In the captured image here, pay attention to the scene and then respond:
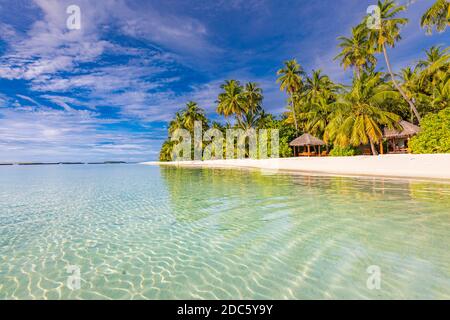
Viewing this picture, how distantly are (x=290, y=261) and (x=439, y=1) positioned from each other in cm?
2205

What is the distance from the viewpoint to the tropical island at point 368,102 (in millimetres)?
17922

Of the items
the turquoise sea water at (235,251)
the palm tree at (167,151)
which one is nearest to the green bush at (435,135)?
the turquoise sea water at (235,251)

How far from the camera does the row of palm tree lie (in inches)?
818

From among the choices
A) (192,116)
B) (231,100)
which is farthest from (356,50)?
(192,116)

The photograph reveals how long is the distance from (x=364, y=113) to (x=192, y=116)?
31.5 meters

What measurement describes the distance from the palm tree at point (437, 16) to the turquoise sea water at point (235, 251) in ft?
56.4

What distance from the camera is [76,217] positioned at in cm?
630

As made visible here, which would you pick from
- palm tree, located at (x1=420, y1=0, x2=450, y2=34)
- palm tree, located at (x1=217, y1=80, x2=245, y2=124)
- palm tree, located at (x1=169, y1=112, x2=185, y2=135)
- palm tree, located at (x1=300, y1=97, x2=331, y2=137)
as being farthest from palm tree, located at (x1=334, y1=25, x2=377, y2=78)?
palm tree, located at (x1=169, y1=112, x2=185, y2=135)

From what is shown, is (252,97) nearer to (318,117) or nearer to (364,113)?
(318,117)

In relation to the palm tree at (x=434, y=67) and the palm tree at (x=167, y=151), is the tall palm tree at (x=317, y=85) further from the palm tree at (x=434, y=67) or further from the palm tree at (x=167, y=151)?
the palm tree at (x=167, y=151)

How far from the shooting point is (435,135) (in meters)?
16.6
